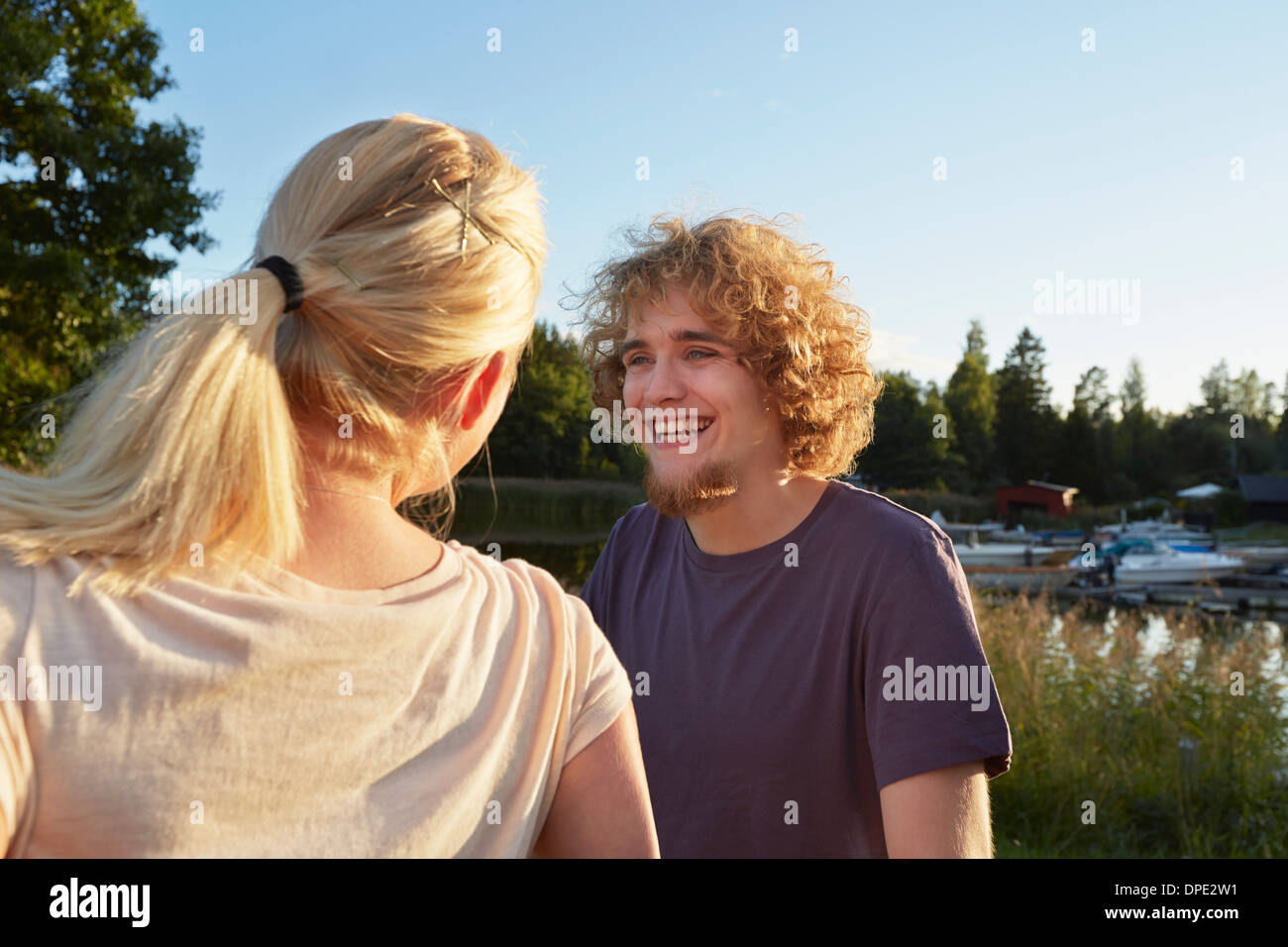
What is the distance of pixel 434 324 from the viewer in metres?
1.27

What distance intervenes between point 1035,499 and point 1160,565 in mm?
16728

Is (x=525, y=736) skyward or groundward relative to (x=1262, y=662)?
skyward

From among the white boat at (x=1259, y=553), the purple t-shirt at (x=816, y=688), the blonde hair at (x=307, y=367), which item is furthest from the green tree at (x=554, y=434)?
the white boat at (x=1259, y=553)

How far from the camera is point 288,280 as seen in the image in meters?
1.25

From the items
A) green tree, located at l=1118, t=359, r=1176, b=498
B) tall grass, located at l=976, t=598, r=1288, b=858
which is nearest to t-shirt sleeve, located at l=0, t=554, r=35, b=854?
tall grass, located at l=976, t=598, r=1288, b=858

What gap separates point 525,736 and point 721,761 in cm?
100

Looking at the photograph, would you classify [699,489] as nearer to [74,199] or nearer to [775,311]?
[775,311]

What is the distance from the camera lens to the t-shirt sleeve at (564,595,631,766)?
4.29 feet

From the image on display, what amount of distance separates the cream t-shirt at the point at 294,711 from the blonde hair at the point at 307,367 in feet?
0.22
